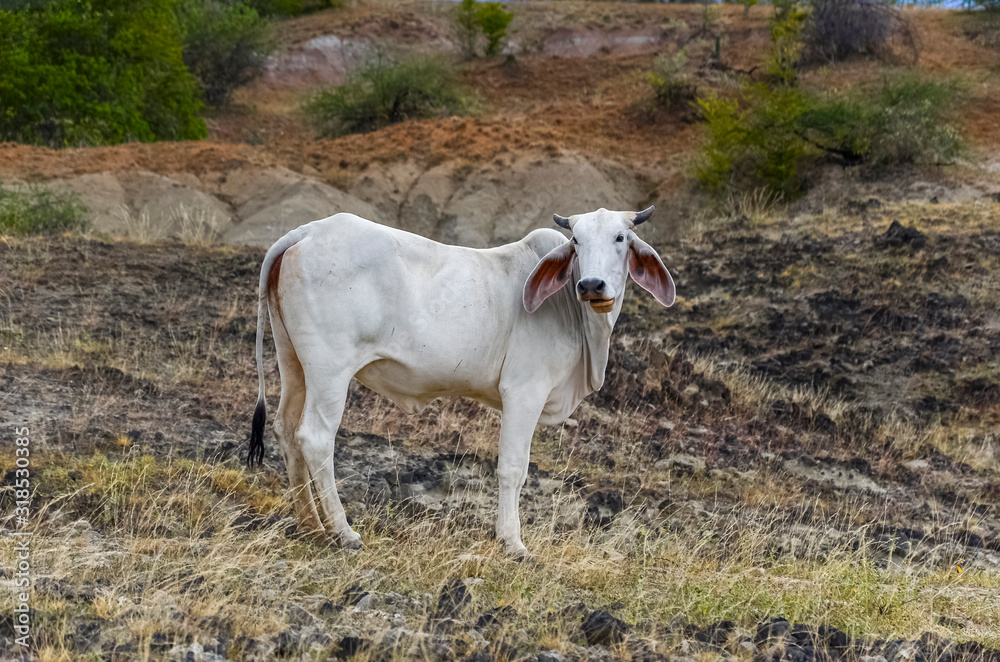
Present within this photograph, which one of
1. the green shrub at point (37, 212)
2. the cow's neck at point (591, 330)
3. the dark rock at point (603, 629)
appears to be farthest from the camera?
the green shrub at point (37, 212)

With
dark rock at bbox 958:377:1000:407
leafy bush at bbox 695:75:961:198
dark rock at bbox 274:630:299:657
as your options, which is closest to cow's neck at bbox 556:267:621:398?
dark rock at bbox 274:630:299:657

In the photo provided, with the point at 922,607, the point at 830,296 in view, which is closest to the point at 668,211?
the point at 830,296

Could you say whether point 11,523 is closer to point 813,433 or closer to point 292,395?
point 292,395

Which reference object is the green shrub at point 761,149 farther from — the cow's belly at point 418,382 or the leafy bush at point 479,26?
the leafy bush at point 479,26

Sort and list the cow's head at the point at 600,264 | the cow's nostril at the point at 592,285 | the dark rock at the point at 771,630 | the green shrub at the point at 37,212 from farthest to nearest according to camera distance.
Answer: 1. the green shrub at the point at 37,212
2. the cow's head at the point at 600,264
3. the cow's nostril at the point at 592,285
4. the dark rock at the point at 771,630

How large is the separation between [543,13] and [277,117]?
12.1m

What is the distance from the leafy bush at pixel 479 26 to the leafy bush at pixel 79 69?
497 inches

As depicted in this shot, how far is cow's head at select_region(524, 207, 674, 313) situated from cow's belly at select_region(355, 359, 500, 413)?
20.4 inches

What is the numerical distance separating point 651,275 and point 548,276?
0.61 metres

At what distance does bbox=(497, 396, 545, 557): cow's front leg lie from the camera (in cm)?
498

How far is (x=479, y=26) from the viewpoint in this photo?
112 ft

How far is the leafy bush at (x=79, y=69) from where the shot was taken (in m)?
21.3

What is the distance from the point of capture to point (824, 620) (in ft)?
14.3

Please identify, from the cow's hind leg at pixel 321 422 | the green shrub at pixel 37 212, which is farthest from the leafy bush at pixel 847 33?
the cow's hind leg at pixel 321 422
